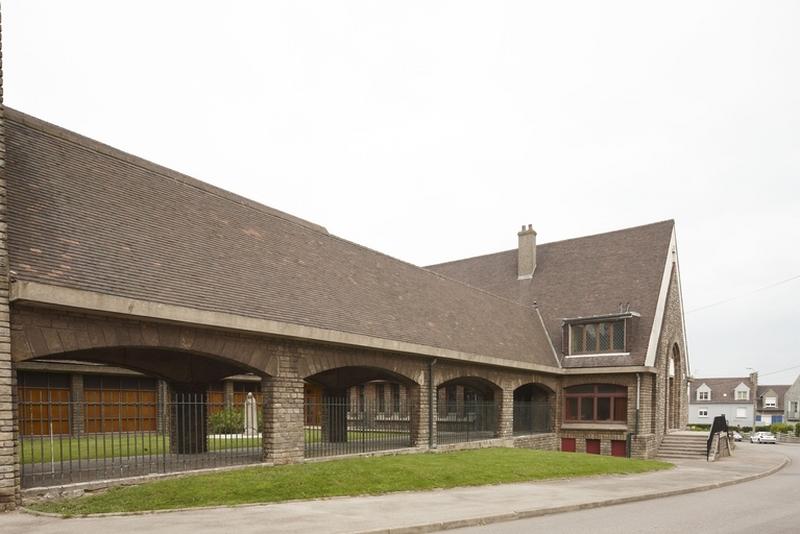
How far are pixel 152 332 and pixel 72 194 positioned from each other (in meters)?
3.18

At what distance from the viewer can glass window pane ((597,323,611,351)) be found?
28016 millimetres

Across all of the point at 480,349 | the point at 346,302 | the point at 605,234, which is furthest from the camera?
the point at 605,234

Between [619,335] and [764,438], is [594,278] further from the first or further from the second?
[764,438]

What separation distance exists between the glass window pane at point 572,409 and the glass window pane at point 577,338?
2.16m

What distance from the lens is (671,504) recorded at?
42.0ft

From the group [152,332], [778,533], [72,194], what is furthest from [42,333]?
[778,533]

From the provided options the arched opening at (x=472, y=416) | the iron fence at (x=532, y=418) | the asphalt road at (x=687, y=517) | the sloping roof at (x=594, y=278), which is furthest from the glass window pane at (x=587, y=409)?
the asphalt road at (x=687, y=517)

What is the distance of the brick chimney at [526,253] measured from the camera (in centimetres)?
3428

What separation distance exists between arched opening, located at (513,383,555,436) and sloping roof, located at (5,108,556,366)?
5567mm

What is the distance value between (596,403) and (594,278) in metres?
6.55

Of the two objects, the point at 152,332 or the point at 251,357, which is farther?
the point at 251,357

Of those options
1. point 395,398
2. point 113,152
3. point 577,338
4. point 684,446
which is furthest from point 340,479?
point 684,446

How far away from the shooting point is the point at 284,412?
1411 cm

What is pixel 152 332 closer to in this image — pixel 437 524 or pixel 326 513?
pixel 326 513
